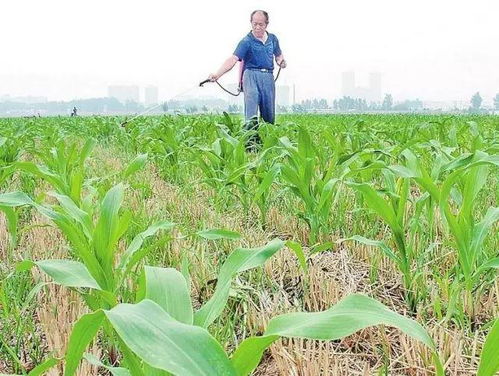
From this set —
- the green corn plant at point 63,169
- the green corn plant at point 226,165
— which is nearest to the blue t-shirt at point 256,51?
the green corn plant at point 226,165

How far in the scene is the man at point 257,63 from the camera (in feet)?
19.5

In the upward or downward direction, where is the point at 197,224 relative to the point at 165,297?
downward

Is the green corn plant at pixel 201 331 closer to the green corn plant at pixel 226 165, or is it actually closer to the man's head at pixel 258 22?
the green corn plant at pixel 226 165

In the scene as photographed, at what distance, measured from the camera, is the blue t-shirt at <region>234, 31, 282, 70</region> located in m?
5.95

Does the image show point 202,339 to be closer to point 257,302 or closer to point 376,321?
point 376,321

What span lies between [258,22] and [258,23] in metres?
0.01

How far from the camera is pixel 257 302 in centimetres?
172

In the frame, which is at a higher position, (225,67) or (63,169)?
(225,67)

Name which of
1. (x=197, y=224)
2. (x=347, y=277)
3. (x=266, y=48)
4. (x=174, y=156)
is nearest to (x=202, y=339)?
(x=347, y=277)

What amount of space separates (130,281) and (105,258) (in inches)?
18.1

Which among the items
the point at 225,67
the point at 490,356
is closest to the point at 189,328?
the point at 490,356

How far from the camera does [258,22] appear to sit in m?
5.94

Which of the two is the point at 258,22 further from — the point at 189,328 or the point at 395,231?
the point at 189,328

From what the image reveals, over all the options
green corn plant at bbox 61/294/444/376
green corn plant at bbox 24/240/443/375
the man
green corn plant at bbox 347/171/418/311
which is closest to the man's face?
the man
